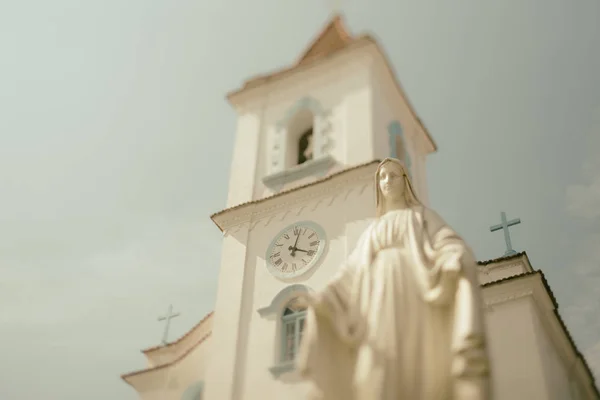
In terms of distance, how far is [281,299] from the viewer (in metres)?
12.4

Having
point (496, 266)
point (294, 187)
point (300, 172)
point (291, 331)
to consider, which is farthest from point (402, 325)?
point (300, 172)

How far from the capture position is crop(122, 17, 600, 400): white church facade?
38.7 feet

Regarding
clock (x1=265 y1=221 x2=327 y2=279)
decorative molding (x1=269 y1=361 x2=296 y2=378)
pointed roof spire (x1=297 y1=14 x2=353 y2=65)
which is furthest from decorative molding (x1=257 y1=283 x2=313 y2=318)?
pointed roof spire (x1=297 y1=14 x2=353 y2=65)

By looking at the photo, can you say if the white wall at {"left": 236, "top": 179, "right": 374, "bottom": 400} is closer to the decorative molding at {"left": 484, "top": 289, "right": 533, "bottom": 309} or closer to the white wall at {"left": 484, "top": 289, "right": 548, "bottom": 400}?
the decorative molding at {"left": 484, "top": 289, "right": 533, "bottom": 309}

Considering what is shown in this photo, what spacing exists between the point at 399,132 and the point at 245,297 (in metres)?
6.17

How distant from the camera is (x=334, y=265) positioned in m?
12.3

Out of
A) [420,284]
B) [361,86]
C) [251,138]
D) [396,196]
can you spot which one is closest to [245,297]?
[251,138]

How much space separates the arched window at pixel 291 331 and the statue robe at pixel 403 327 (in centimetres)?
676

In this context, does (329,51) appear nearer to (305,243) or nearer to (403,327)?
→ (305,243)

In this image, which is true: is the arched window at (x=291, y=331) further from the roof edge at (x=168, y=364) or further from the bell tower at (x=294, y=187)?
the roof edge at (x=168, y=364)

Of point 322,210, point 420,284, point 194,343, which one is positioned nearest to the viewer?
point 420,284

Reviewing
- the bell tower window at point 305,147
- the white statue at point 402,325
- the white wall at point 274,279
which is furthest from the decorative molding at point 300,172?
the white statue at point 402,325

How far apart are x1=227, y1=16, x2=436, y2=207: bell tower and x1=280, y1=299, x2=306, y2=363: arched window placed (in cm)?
346

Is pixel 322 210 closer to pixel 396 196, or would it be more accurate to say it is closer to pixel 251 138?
pixel 251 138
